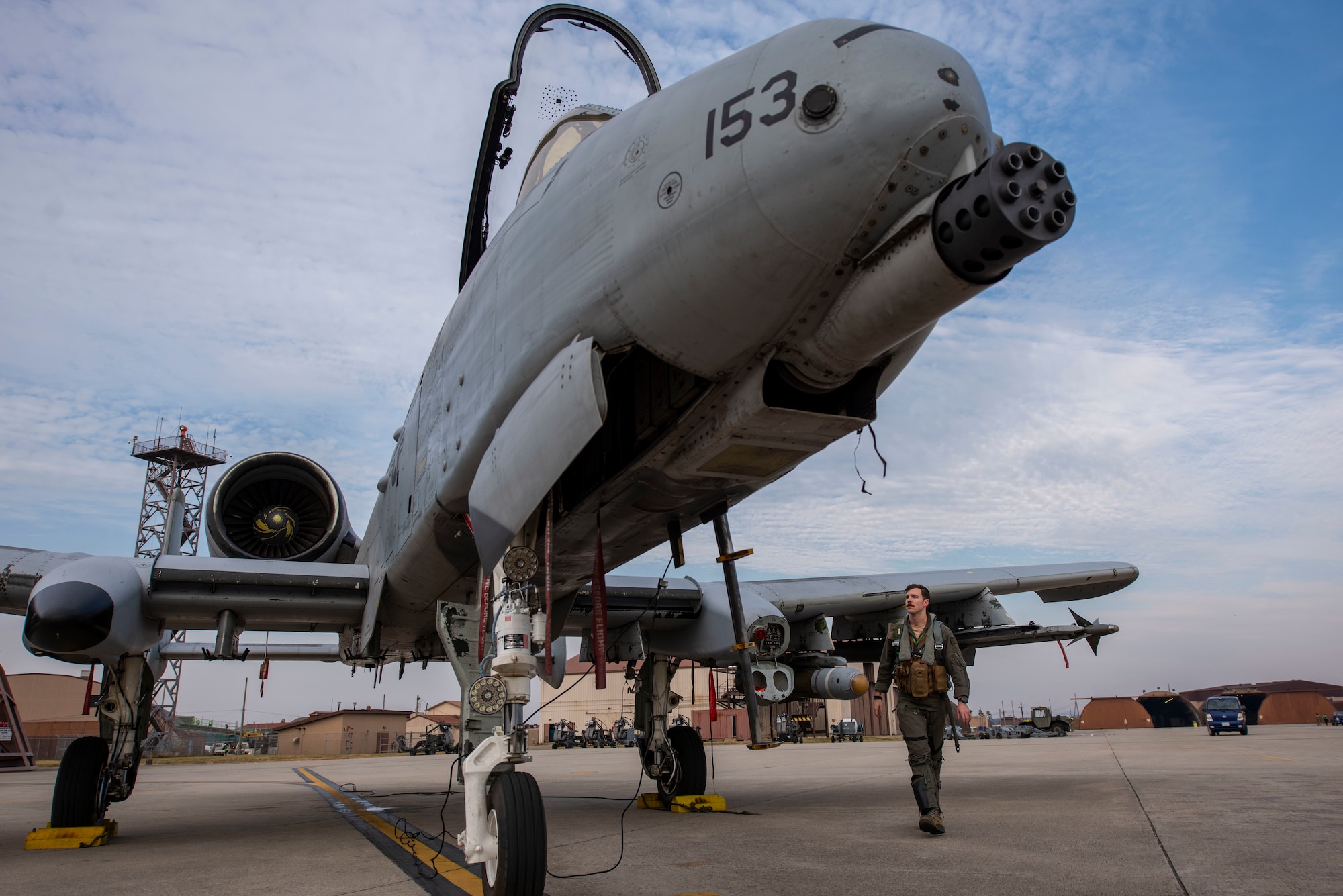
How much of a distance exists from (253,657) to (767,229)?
38.4ft

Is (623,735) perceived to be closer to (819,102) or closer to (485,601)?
(485,601)

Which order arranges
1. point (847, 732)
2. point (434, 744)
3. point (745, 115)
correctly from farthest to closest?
point (847, 732), point (434, 744), point (745, 115)

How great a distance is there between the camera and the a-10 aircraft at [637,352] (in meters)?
3.03

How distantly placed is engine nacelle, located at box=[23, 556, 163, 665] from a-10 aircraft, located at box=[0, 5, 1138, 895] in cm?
2

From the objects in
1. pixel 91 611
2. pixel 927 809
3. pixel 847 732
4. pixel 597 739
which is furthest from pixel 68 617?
pixel 597 739

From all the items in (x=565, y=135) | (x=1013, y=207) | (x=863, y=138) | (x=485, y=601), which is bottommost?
(x=485, y=601)

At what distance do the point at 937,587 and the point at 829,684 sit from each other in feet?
6.86

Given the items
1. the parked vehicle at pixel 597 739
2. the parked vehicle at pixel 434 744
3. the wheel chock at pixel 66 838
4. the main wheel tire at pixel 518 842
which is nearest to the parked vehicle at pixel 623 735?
the parked vehicle at pixel 597 739

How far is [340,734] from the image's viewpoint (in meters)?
47.8

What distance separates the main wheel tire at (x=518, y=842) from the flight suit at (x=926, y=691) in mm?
2710

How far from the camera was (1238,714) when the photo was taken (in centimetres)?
2545

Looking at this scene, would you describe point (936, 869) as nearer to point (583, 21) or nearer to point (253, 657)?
point (583, 21)

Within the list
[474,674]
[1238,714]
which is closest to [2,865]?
[474,674]

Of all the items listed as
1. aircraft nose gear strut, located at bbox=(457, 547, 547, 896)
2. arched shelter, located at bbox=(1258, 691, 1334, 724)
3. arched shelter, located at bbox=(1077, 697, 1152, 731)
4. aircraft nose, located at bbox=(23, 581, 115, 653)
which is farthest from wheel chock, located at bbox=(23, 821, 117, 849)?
arched shelter, located at bbox=(1258, 691, 1334, 724)
